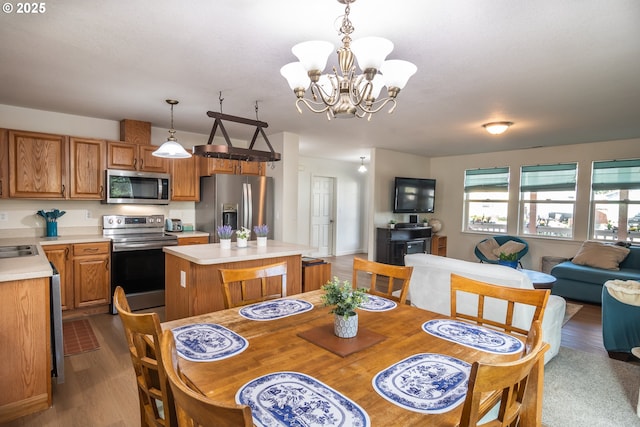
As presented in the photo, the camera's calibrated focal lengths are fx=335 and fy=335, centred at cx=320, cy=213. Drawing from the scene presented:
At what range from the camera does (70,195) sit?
3959 mm

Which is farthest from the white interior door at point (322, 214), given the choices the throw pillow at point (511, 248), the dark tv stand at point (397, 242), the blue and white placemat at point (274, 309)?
the blue and white placemat at point (274, 309)

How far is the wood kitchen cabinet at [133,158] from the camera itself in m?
4.18

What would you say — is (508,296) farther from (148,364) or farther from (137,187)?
→ (137,187)

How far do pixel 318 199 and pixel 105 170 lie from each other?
4.88 meters

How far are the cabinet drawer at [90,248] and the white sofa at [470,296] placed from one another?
3.48 meters

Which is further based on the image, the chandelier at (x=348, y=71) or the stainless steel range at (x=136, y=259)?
the stainless steel range at (x=136, y=259)

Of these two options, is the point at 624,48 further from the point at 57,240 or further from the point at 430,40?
the point at 57,240

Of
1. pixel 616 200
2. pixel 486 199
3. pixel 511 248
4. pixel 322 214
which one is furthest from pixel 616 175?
pixel 322 214

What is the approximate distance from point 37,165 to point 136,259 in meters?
1.48

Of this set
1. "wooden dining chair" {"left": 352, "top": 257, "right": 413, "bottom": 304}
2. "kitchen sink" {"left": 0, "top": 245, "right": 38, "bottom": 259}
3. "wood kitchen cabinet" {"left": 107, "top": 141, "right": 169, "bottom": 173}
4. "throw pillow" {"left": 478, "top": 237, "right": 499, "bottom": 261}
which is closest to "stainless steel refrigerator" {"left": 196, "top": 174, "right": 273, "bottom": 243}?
"wood kitchen cabinet" {"left": 107, "top": 141, "right": 169, "bottom": 173}

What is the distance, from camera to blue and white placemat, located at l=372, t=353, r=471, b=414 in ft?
3.26

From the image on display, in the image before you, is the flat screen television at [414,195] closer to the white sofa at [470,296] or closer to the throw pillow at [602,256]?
the throw pillow at [602,256]

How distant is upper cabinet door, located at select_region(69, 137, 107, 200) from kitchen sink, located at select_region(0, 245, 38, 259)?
3.05ft

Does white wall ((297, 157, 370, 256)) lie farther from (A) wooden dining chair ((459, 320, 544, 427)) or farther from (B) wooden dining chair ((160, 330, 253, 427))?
(B) wooden dining chair ((160, 330, 253, 427))
